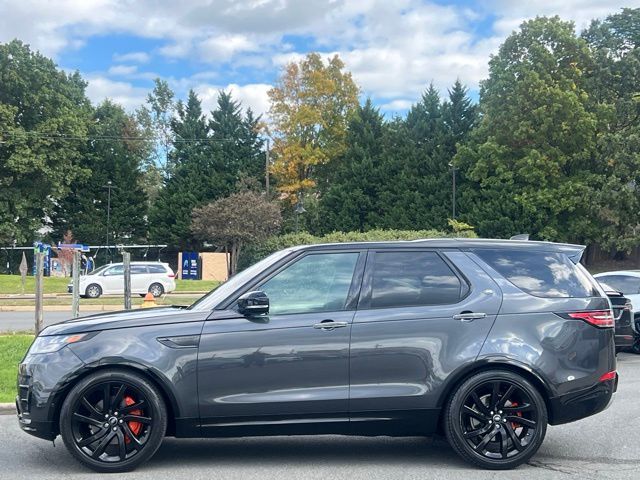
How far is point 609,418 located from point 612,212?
36264mm

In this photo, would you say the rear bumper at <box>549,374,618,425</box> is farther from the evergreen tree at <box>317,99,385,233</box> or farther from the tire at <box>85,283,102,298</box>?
the evergreen tree at <box>317,99,385,233</box>

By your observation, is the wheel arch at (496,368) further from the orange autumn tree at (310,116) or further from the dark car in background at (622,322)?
the orange autumn tree at (310,116)

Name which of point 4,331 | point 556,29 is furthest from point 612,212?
point 4,331

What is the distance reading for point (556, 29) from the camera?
45.1m

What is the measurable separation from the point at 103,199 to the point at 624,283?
52.8 m

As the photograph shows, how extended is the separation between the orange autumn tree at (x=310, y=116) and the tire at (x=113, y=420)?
2098 inches

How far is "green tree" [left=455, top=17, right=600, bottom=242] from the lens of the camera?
144 feet

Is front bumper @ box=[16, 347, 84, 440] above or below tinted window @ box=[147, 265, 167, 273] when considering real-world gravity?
below

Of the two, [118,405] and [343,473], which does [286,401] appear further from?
[118,405]

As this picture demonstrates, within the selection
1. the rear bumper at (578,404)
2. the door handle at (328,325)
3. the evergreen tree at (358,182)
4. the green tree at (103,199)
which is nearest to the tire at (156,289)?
the evergreen tree at (358,182)

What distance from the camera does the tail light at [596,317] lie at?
6098 mm

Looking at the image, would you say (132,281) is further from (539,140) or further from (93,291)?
(539,140)

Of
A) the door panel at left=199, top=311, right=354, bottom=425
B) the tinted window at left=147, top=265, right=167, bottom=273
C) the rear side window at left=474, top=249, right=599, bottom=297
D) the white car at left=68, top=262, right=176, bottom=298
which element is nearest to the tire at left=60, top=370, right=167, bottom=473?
the door panel at left=199, top=311, right=354, bottom=425

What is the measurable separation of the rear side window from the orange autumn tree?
5267 cm
